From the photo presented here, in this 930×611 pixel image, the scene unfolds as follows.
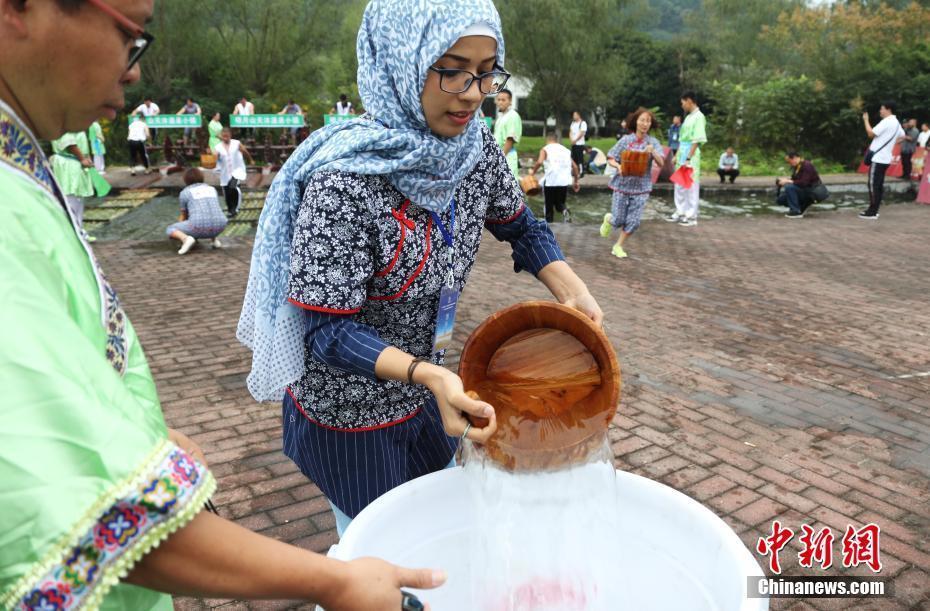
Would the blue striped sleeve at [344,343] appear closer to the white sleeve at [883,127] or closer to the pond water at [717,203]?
the pond water at [717,203]

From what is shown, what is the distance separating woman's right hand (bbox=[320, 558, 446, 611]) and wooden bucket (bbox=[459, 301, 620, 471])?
618 mm

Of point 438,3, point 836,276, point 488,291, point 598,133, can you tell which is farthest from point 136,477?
point 598,133

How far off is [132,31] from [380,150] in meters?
0.79

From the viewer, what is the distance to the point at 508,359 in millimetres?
1671

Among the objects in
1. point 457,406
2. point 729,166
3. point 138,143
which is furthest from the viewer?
point 729,166

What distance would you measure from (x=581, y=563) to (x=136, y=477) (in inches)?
53.4

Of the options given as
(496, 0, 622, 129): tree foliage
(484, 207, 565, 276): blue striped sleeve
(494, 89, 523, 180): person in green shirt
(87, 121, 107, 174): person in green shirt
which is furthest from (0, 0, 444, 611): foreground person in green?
(496, 0, 622, 129): tree foliage

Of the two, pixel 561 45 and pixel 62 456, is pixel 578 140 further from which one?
pixel 62 456

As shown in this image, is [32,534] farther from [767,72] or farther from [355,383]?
[767,72]

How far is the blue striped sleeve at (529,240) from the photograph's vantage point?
217 centimetres

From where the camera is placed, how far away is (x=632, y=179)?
8.54 meters

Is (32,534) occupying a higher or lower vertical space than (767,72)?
lower

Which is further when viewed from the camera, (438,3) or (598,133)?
(598,133)

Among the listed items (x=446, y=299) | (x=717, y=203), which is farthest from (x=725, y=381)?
(x=717, y=203)
